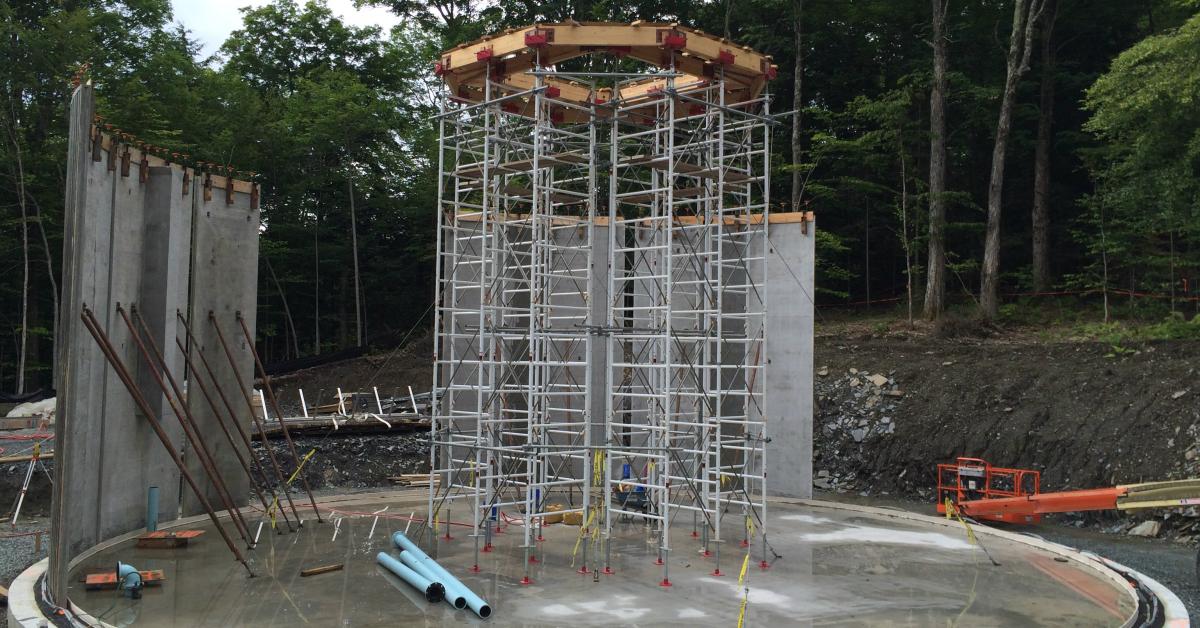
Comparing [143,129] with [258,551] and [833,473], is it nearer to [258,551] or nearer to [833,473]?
[258,551]

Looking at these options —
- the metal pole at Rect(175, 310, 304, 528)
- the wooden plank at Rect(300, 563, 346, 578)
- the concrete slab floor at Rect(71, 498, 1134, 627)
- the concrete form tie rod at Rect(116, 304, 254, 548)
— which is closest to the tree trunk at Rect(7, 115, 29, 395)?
Answer: the metal pole at Rect(175, 310, 304, 528)

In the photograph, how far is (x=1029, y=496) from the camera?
16531mm

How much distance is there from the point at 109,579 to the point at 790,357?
13.6m

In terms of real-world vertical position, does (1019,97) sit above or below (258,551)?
above

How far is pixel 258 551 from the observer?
14.7 m

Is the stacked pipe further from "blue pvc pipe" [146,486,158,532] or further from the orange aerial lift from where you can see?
the orange aerial lift

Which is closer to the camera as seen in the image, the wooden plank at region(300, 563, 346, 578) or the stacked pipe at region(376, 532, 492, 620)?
the stacked pipe at region(376, 532, 492, 620)

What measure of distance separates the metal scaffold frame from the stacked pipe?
1.14 m

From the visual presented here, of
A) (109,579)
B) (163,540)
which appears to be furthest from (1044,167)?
(109,579)

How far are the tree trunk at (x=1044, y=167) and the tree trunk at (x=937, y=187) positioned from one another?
3.87m

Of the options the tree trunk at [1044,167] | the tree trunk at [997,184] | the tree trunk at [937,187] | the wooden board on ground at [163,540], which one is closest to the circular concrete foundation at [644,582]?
the wooden board on ground at [163,540]

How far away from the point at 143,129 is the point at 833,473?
27.6 m

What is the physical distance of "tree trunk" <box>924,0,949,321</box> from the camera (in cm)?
2834

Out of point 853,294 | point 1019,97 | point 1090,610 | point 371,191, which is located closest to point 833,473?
point 1090,610
